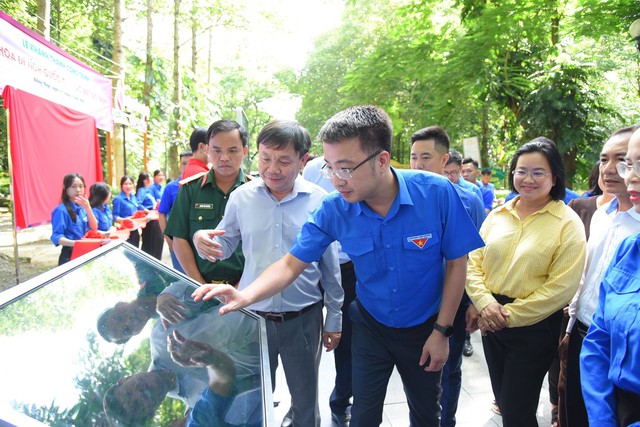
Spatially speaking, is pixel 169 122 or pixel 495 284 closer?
pixel 495 284

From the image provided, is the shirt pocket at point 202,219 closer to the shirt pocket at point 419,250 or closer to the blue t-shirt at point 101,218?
the shirt pocket at point 419,250

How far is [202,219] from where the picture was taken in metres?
2.79

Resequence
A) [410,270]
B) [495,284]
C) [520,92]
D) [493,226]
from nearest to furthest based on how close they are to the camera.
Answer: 1. [410,270]
2. [495,284]
3. [493,226]
4. [520,92]

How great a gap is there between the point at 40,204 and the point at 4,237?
6.73m

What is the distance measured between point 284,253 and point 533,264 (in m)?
1.20

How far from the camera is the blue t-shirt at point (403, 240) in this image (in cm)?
193

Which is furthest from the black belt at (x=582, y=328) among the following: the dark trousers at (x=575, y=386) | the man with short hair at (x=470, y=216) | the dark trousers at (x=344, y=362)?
the dark trousers at (x=344, y=362)

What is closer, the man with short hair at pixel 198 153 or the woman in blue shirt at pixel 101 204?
the man with short hair at pixel 198 153

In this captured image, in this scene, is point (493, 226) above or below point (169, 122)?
below

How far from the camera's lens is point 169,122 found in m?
15.5

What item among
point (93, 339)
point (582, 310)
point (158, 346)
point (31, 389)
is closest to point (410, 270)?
point (582, 310)

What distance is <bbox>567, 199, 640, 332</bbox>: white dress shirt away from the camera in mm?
1970

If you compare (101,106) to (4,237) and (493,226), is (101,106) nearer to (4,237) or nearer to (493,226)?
(4,237)

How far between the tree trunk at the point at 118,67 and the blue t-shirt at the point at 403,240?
9355 mm
